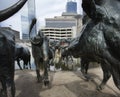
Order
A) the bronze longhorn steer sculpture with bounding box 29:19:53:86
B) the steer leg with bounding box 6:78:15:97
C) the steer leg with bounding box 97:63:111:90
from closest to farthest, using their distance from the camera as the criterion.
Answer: the steer leg with bounding box 97:63:111:90, the steer leg with bounding box 6:78:15:97, the bronze longhorn steer sculpture with bounding box 29:19:53:86

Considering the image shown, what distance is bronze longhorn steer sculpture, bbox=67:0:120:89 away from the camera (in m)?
5.83

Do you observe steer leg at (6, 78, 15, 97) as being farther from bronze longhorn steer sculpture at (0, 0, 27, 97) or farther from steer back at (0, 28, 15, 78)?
steer back at (0, 28, 15, 78)

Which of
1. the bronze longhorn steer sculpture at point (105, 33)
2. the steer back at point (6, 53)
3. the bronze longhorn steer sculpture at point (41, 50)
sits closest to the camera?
the bronze longhorn steer sculpture at point (105, 33)

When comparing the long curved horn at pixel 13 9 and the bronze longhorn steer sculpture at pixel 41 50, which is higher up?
the long curved horn at pixel 13 9

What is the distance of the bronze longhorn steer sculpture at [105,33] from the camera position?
5.83 metres

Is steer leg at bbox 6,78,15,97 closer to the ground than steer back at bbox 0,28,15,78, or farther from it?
closer to the ground

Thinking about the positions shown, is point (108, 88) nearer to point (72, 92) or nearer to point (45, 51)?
point (72, 92)

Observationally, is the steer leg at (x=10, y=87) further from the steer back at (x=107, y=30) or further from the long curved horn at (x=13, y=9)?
the long curved horn at (x=13, y=9)

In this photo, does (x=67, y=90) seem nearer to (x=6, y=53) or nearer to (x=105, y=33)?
(x=6, y=53)

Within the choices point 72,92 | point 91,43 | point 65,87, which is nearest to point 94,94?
point 72,92

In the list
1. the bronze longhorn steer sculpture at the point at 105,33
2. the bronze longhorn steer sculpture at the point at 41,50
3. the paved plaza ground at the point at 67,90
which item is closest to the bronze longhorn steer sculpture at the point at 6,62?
the bronze longhorn steer sculpture at the point at 105,33

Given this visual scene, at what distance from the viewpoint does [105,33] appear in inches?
234

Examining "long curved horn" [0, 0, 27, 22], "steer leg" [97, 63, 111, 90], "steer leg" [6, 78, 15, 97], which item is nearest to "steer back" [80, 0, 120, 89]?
"steer leg" [97, 63, 111, 90]

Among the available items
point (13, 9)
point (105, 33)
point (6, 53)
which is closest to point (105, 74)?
point (6, 53)
